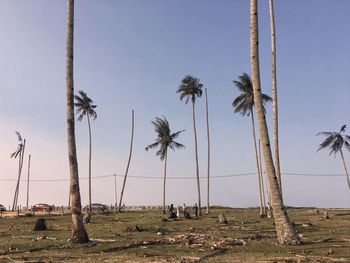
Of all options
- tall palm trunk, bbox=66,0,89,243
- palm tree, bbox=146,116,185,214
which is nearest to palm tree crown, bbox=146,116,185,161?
palm tree, bbox=146,116,185,214

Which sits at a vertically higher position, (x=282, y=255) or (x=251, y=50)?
(x=251, y=50)

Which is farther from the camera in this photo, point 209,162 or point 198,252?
point 209,162

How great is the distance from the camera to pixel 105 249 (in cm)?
1719

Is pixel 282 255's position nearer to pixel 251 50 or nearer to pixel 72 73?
pixel 251 50

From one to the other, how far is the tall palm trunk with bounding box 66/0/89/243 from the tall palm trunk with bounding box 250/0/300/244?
804cm

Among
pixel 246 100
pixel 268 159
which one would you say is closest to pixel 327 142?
pixel 246 100

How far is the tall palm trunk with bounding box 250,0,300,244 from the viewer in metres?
17.6

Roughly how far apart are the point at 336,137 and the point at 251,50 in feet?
195

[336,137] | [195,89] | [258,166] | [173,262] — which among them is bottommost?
[173,262]

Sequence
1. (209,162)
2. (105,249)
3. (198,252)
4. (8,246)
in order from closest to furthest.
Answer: (198,252), (105,249), (8,246), (209,162)

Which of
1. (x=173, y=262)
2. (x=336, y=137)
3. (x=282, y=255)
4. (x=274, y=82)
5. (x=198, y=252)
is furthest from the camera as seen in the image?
(x=336, y=137)

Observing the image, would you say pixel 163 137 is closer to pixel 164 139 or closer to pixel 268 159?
pixel 164 139

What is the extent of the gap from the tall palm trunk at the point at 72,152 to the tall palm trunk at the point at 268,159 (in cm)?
804

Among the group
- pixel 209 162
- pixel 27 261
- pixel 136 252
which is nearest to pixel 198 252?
pixel 136 252
